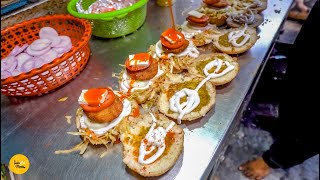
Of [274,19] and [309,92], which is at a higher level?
[274,19]

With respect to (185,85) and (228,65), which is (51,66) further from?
(228,65)

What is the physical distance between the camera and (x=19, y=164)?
1897 millimetres

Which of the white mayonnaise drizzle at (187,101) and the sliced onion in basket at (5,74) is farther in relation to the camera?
the sliced onion in basket at (5,74)

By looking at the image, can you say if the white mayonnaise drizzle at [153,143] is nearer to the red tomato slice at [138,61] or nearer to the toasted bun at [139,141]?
the toasted bun at [139,141]

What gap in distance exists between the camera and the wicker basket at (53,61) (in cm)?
212

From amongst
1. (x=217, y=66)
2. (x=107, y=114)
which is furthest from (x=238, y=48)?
(x=107, y=114)

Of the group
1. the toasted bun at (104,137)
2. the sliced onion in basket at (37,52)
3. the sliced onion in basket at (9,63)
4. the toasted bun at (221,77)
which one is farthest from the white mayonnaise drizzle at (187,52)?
the sliced onion in basket at (9,63)

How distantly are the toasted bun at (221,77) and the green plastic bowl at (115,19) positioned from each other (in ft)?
2.91

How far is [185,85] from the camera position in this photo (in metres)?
2.19

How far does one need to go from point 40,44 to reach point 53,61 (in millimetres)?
483

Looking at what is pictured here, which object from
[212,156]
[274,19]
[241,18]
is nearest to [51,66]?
[212,156]

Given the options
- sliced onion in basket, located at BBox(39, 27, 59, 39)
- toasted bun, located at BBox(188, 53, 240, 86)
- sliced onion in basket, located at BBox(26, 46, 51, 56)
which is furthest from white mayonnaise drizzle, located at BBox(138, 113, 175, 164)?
sliced onion in basket, located at BBox(39, 27, 59, 39)

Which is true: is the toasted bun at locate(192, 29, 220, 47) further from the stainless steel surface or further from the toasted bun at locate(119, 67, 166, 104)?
the toasted bun at locate(119, 67, 166, 104)

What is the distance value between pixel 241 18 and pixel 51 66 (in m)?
1.99
